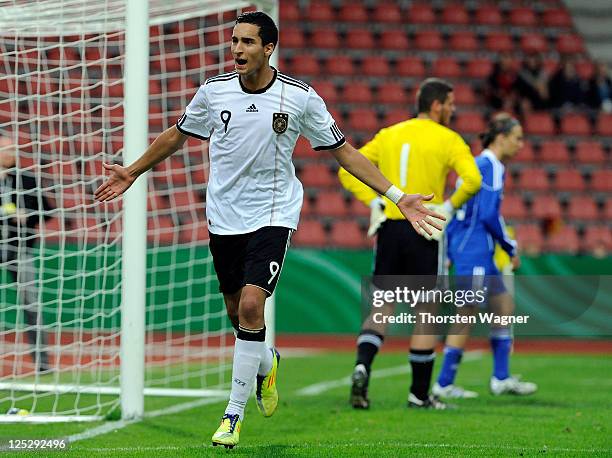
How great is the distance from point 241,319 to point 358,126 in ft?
49.6

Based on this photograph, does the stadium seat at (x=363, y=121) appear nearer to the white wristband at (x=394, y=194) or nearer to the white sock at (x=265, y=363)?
the white sock at (x=265, y=363)

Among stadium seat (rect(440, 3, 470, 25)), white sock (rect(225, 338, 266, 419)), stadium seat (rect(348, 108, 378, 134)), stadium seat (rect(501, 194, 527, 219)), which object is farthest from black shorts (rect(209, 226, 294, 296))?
stadium seat (rect(440, 3, 470, 25))

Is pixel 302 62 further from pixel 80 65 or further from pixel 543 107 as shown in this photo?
pixel 80 65

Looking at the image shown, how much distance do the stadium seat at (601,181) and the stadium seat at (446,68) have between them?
3317 millimetres

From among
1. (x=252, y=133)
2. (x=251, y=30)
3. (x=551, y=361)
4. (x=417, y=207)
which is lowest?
(x=551, y=361)

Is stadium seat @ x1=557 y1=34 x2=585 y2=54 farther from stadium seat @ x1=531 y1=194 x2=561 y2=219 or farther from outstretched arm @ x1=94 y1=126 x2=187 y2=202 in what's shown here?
outstretched arm @ x1=94 y1=126 x2=187 y2=202

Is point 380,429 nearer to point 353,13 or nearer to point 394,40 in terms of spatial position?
point 394,40

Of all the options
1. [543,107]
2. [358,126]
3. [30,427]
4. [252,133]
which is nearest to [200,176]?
[358,126]

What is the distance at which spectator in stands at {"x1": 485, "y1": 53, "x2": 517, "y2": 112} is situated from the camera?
69.3 feet

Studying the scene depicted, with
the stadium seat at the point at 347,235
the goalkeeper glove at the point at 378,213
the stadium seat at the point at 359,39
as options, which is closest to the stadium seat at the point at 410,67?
the stadium seat at the point at 359,39

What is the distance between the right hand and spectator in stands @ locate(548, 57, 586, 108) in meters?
16.6

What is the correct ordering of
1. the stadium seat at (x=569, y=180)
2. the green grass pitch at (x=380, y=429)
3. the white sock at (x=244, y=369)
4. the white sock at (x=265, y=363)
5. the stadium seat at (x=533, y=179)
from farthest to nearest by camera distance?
the stadium seat at (x=569, y=180) → the stadium seat at (x=533, y=179) → the white sock at (x=265, y=363) → the green grass pitch at (x=380, y=429) → the white sock at (x=244, y=369)

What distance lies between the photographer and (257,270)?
5.75 m

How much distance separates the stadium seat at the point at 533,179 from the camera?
20656 mm
